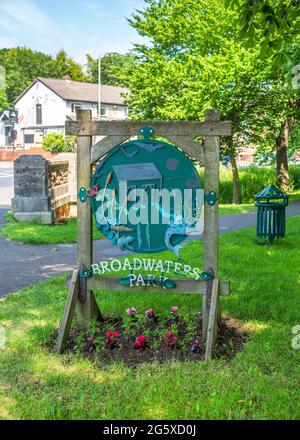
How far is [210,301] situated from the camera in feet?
16.4

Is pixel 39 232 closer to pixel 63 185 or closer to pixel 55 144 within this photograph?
pixel 63 185

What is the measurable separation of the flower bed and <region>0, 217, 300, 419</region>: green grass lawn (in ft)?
0.60

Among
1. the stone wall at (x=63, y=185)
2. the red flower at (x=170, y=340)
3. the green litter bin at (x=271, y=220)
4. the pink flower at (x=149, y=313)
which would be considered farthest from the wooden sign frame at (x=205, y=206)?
the stone wall at (x=63, y=185)

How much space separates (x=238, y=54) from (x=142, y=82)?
5724 mm

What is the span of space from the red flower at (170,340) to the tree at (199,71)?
1690 centimetres

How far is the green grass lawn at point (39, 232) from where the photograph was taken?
35.4 feet

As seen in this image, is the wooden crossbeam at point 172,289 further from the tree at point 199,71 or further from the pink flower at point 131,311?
the tree at point 199,71

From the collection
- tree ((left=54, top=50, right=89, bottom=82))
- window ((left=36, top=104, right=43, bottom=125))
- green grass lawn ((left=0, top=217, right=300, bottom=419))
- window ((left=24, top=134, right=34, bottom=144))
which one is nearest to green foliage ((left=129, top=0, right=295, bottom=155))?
green grass lawn ((left=0, top=217, right=300, bottom=419))

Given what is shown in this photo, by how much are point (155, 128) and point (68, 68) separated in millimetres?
88321

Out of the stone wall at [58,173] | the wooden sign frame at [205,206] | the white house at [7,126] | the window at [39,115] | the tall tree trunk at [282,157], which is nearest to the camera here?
the wooden sign frame at [205,206]

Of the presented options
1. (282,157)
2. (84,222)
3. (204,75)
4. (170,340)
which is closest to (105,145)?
(84,222)

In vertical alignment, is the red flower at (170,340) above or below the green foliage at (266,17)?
below

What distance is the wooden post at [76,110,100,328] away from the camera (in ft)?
17.0

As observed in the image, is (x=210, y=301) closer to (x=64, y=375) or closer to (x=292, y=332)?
(x=292, y=332)
